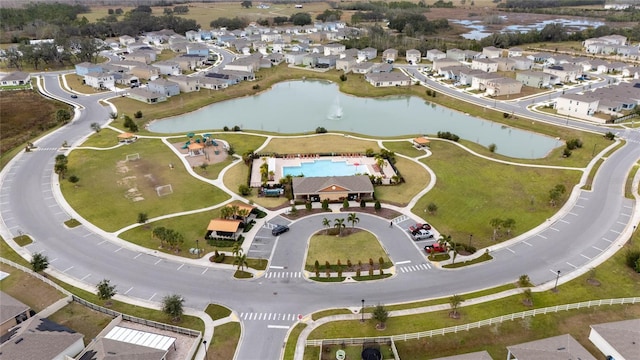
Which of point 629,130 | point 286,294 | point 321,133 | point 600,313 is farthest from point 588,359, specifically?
point 629,130

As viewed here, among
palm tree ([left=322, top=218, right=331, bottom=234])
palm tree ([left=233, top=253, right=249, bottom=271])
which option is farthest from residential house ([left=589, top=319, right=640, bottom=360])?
palm tree ([left=233, top=253, right=249, bottom=271])

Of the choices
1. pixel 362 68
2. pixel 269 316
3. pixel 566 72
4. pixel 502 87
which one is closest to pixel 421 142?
pixel 502 87

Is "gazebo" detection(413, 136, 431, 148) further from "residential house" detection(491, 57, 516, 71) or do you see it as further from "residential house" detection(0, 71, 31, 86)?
"residential house" detection(0, 71, 31, 86)

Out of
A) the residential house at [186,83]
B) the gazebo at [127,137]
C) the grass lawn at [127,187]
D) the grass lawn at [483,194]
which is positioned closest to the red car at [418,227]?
the grass lawn at [483,194]

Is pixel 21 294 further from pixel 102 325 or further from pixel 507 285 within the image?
pixel 507 285

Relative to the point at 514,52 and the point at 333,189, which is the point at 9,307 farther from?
the point at 514,52
